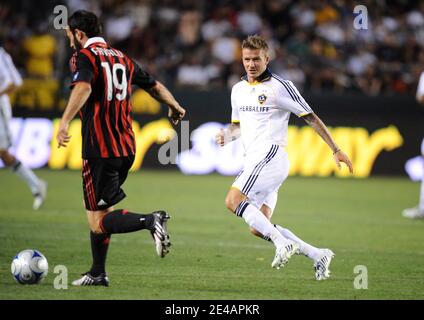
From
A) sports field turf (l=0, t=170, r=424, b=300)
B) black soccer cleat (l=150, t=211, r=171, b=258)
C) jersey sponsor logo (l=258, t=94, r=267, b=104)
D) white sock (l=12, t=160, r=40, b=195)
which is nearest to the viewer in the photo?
black soccer cleat (l=150, t=211, r=171, b=258)

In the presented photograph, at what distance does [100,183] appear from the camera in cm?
732

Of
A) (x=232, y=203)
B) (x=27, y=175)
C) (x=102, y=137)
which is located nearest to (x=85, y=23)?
(x=102, y=137)

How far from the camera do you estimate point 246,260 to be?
9.21 meters

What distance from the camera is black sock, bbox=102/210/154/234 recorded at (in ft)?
23.8

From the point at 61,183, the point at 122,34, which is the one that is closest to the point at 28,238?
the point at 61,183

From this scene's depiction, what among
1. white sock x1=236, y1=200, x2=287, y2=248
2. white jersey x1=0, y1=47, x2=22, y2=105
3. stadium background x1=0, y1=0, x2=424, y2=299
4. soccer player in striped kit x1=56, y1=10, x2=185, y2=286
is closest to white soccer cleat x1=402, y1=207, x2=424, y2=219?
stadium background x1=0, y1=0, x2=424, y2=299

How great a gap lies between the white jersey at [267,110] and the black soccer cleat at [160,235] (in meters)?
1.26

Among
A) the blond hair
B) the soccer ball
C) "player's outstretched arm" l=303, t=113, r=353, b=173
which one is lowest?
the soccer ball

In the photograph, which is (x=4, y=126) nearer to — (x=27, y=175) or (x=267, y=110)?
(x=27, y=175)

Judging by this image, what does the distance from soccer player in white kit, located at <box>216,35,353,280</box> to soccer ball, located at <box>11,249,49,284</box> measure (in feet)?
5.61

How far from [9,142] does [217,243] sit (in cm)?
443

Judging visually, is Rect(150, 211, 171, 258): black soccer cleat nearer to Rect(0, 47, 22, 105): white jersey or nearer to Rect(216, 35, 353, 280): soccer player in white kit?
Rect(216, 35, 353, 280): soccer player in white kit
